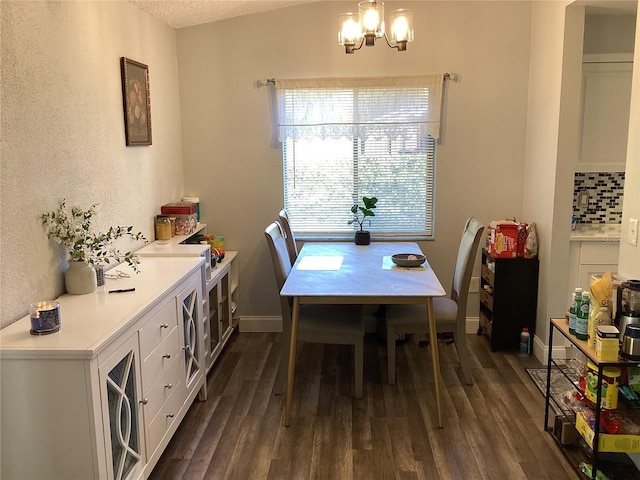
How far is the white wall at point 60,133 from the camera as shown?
6.95ft

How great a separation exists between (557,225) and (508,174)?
26.9 inches

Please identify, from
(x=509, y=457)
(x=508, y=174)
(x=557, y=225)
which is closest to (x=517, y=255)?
(x=557, y=225)

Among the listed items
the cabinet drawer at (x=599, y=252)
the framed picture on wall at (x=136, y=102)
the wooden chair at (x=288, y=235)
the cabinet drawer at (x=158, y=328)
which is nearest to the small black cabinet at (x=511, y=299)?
the cabinet drawer at (x=599, y=252)

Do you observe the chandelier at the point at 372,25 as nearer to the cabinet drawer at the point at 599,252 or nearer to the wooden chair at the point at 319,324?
the wooden chair at the point at 319,324

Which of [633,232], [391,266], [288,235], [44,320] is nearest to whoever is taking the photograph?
[44,320]

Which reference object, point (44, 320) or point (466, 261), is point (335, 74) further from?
point (44, 320)

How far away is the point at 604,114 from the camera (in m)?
3.71

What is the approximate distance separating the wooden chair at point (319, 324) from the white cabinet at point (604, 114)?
1.94 metres

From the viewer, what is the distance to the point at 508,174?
161 inches

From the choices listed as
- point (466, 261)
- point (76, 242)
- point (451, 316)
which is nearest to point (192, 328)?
point (76, 242)

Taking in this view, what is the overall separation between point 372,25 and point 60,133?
5.06ft

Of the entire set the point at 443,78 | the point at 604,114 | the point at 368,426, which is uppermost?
the point at 443,78

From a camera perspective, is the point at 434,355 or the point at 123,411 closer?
the point at 123,411

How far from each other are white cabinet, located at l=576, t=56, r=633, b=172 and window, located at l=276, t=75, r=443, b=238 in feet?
3.26
